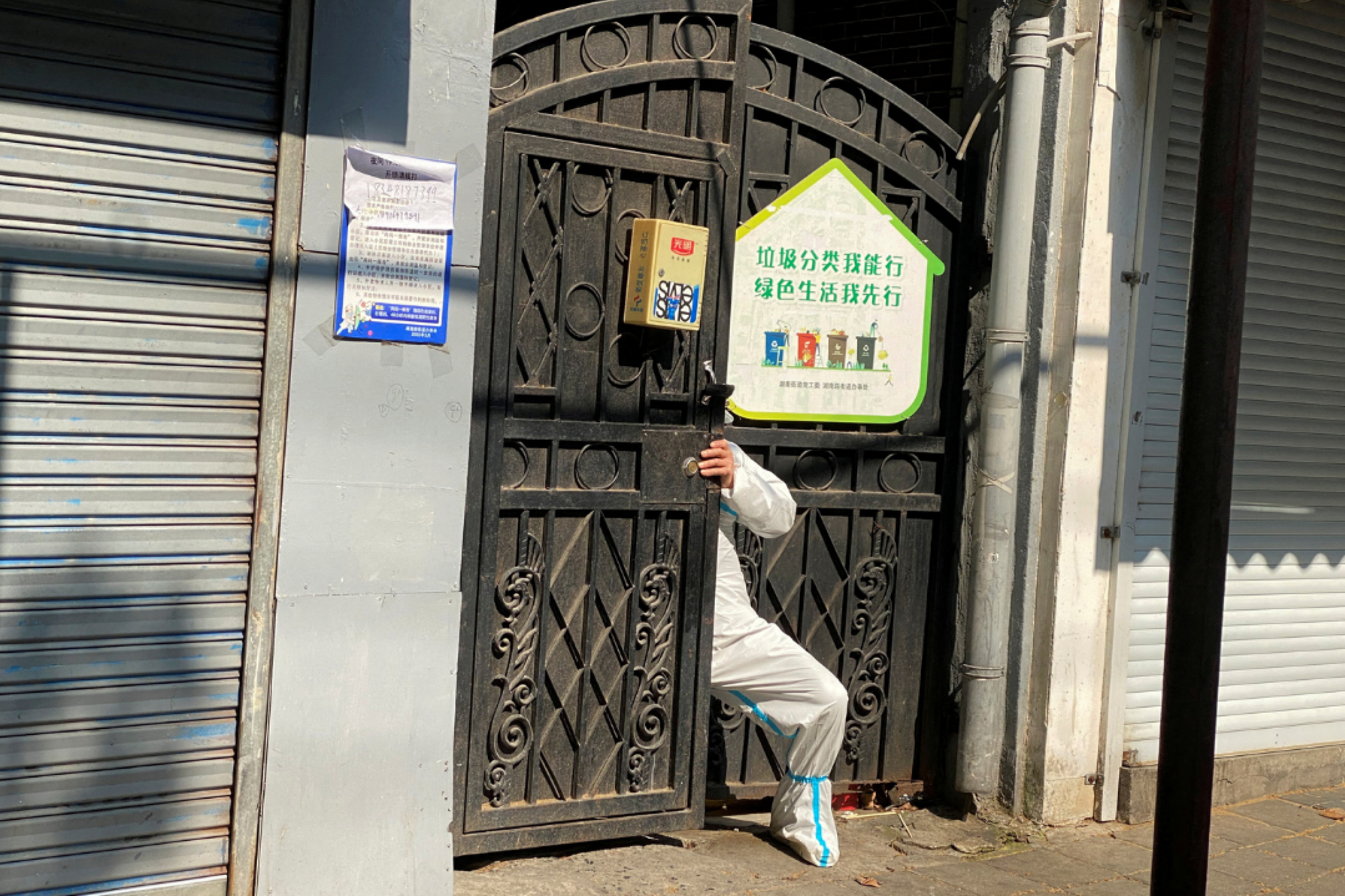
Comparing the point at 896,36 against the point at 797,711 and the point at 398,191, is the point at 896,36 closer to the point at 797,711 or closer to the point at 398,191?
the point at 398,191

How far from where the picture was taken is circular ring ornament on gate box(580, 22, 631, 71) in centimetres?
462

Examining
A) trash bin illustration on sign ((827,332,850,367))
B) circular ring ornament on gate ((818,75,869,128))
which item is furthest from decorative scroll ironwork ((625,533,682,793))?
circular ring ornament on gate ((818,75,869,128))

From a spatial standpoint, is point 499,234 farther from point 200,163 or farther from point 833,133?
point 833,133

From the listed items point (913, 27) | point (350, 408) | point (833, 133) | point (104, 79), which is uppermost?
point (913, 27)

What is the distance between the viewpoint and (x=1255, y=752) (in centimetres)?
652

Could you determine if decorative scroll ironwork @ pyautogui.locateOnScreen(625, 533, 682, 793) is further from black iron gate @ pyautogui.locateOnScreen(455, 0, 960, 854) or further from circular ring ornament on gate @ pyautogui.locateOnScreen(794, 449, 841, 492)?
circular ring ornament on gate @ pyautogui.locateOnScreen(794, 449, 841, 492)

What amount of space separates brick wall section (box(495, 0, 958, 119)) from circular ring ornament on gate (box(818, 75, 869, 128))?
0.85 metres

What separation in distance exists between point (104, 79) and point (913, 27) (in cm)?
386

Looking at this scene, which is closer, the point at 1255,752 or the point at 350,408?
the point at 350,408

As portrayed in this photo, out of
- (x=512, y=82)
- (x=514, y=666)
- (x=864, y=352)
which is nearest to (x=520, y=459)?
Answer: (x=514, y=666)

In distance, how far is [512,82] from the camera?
176 inches

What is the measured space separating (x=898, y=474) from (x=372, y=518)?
2.39m

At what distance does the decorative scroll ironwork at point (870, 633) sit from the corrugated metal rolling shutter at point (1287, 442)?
3.91 feet

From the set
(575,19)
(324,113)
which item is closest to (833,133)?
(575,19)
